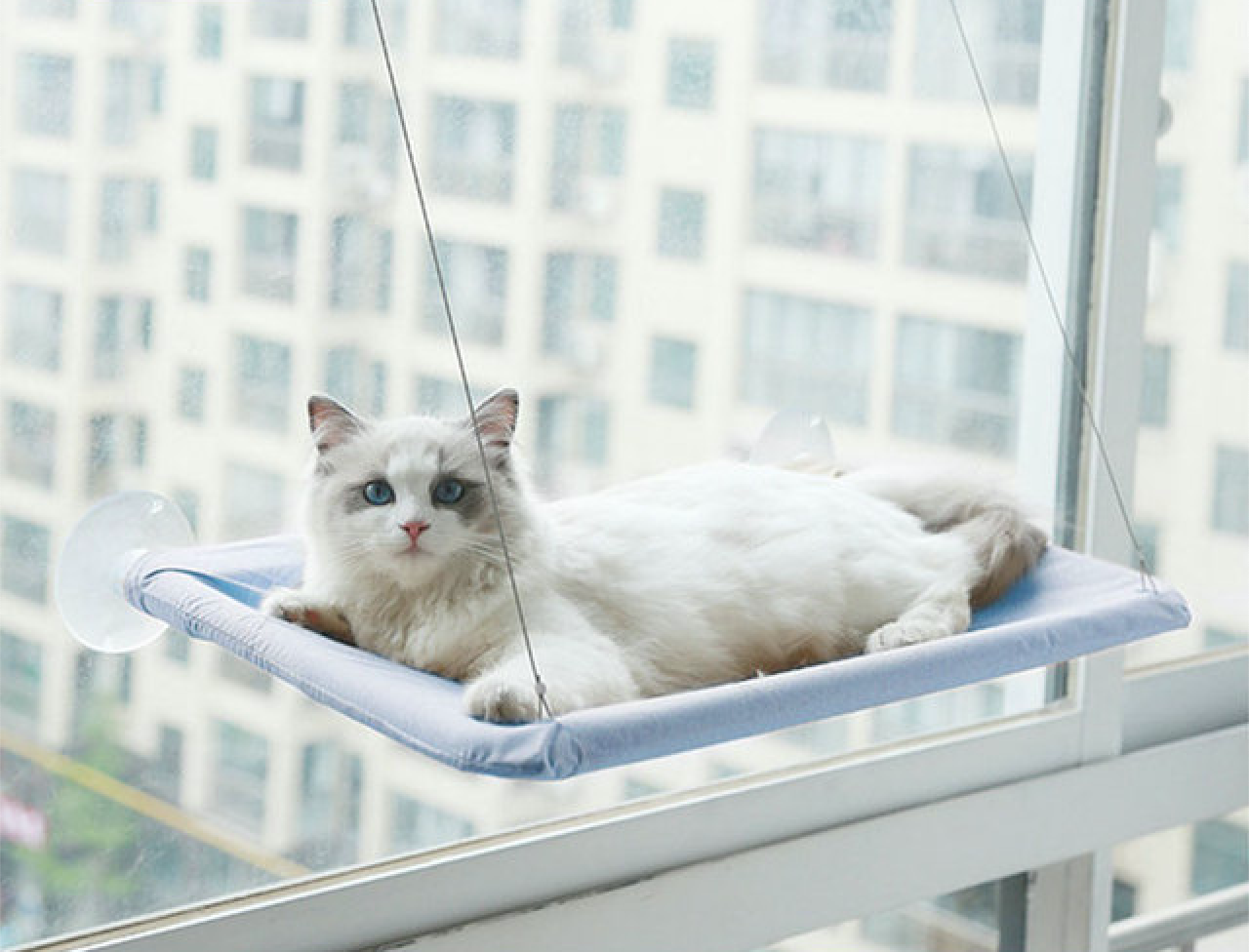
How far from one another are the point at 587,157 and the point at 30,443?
692mm

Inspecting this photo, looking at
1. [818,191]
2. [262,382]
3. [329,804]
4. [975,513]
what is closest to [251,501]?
[262,382]

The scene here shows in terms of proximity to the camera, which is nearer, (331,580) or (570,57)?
(331,580)

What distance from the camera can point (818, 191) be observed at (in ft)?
6.47

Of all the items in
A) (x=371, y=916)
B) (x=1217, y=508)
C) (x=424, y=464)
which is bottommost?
(x=371, y=916)

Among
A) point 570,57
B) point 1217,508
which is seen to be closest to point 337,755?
point 570,57

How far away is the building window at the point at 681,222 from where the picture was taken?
6.16ft

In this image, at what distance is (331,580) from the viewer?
3.71 ft

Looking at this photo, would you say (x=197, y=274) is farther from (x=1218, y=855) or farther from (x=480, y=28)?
(x=1218, y=855)

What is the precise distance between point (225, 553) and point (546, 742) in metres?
0.52

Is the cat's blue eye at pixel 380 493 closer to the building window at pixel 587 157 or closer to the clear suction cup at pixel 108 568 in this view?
the clear suction cup at pixel 108 568

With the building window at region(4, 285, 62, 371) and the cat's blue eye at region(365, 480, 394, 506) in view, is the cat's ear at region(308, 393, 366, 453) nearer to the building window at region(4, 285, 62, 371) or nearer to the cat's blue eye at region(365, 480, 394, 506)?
the cat's blue eye at region(365, 480, 394, 506)

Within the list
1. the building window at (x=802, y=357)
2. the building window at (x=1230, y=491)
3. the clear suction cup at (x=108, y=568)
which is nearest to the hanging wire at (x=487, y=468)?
the clear suction cup at (x=108, y=568)

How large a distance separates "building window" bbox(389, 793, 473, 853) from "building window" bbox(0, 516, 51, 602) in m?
0.44

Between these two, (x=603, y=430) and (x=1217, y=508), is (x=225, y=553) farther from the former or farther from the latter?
(x=1217, y=508)
